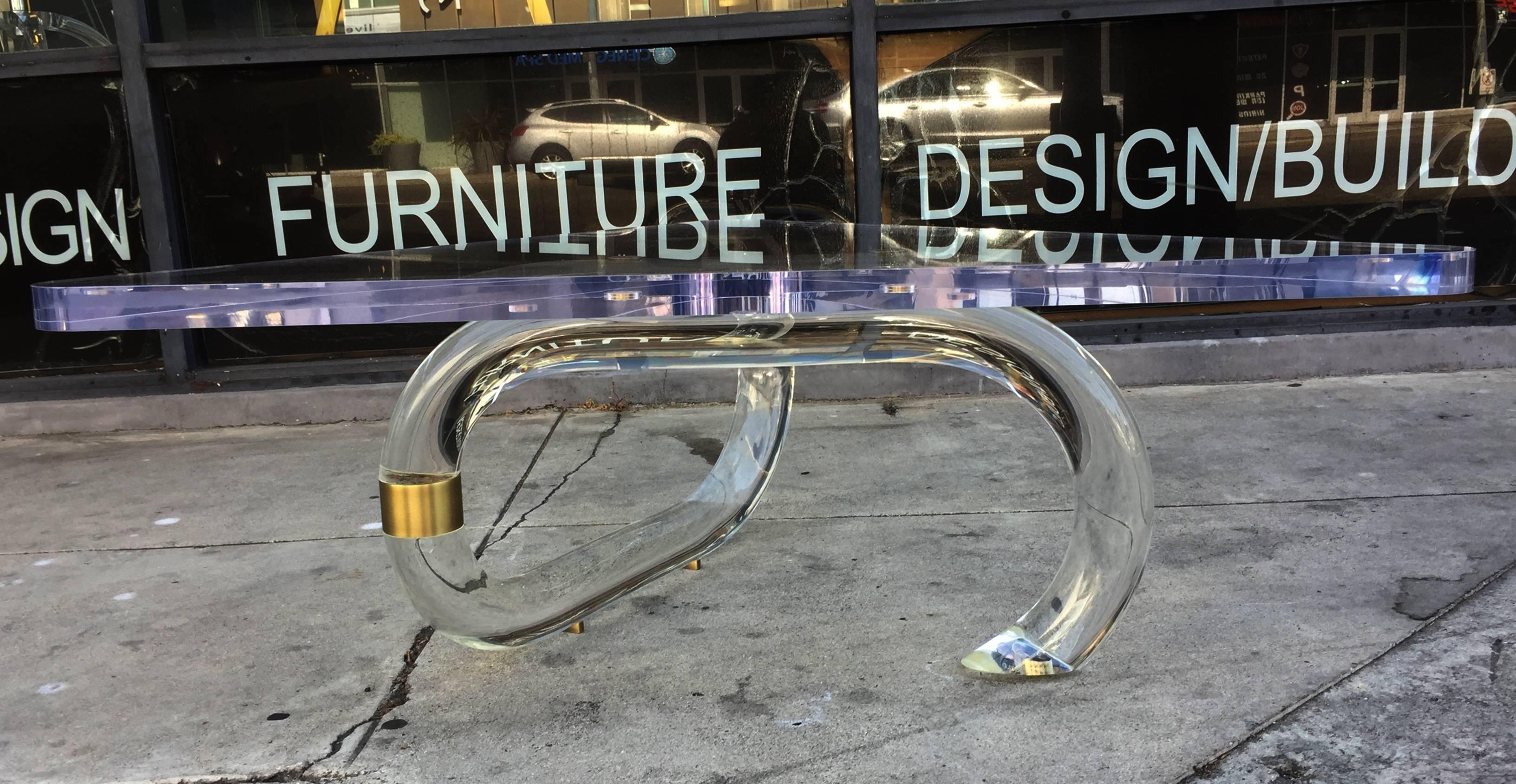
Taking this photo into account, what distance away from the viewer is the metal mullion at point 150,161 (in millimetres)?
5176

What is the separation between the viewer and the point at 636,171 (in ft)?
17.8

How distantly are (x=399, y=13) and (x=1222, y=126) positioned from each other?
12.0 feet

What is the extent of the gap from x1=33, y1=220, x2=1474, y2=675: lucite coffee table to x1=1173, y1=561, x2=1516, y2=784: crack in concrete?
13.9 inches

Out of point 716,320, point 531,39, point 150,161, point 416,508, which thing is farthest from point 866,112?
point 416,508

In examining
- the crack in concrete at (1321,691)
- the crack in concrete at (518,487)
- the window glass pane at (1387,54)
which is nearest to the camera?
the crack in concrete at (1321,691)

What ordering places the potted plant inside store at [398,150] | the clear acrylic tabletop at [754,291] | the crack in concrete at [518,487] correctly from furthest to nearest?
the potted plant inside store at [398,150]
the crack in concrete at [518,487]
the clear acrylic tabletop at [754,291]

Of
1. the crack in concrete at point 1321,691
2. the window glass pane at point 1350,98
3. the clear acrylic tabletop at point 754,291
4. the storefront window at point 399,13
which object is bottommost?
the crack in concrete at point 1321,691

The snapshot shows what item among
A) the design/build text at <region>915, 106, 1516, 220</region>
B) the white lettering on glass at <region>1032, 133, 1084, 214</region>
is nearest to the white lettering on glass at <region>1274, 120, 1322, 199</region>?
the design/build text at <region>915, 106, 1516, 220</region>

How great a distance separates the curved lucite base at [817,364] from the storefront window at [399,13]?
3193 mm

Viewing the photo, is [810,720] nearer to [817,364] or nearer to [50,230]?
[817,364]

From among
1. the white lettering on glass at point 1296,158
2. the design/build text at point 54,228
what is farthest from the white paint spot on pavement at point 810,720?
the design/build text at point 54,228

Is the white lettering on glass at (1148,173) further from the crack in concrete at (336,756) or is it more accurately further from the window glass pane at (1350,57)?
the crack in concrete at (336,756)

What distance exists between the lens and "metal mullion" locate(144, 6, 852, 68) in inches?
206

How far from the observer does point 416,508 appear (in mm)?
2463
